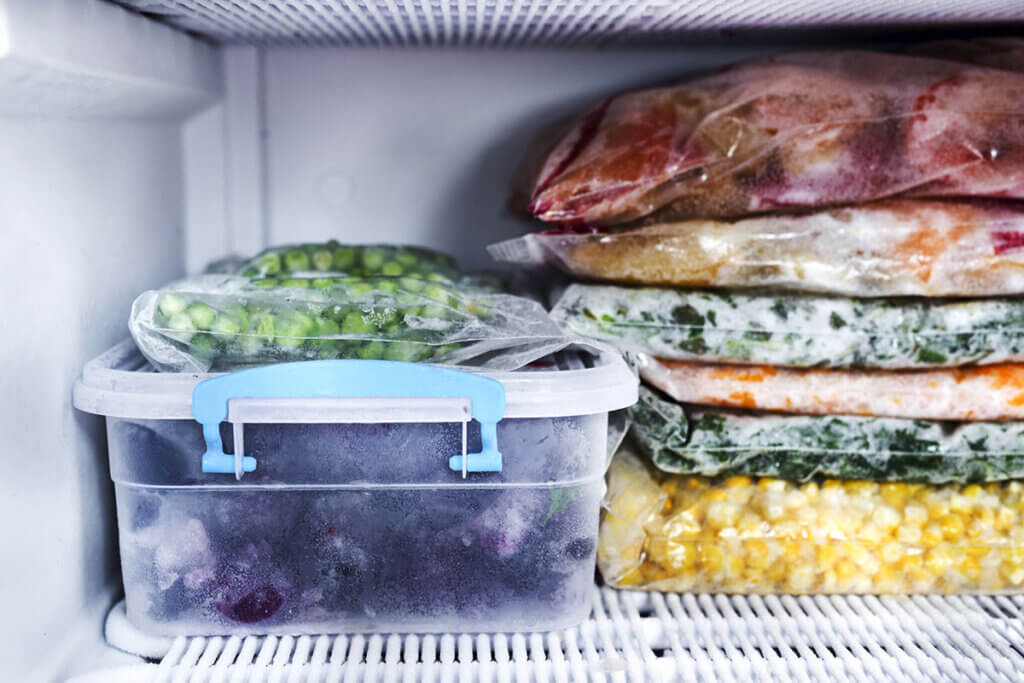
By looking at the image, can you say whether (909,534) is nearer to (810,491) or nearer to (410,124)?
(810,491)

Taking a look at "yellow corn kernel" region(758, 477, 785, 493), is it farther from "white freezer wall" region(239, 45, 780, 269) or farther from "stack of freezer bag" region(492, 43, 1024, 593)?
"white freezer wall" region(239, 45, 780, 269)

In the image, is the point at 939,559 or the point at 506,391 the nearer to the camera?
the point at 506,391

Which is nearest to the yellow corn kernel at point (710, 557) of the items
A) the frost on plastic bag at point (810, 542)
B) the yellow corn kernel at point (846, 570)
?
the frost on plastic bag at point (810, 542)

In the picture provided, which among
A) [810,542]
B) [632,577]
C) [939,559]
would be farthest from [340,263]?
[939,559]

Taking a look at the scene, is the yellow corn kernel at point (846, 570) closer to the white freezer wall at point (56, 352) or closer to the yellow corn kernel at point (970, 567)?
the yellow corn kernel at point (970, 567)

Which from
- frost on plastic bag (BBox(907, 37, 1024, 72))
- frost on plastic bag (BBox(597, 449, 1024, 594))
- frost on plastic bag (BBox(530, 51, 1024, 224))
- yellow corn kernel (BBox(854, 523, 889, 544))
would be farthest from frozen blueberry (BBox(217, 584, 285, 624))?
frost on plastic bag (BBox(907, 37, 1024, 72))

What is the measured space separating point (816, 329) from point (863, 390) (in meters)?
0.07

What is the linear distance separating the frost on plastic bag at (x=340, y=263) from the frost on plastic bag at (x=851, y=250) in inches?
8.7

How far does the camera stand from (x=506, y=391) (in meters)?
0.71

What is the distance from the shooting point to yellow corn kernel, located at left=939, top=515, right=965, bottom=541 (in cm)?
82

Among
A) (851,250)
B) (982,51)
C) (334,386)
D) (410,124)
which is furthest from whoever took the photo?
(410,124)

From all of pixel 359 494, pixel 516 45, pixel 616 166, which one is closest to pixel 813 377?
pixel 616 166

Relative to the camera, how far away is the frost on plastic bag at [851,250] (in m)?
0.80

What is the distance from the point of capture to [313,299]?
2.54 feet
